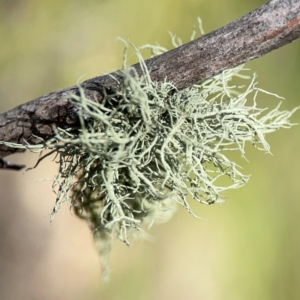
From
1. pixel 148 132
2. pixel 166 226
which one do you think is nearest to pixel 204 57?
pixel 148 132

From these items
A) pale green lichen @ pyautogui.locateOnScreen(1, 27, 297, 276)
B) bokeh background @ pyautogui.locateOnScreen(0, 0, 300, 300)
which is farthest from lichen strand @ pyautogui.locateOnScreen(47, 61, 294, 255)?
bokeh background @ pyautogui.locateOnScreen(0, 0, 300, 300)

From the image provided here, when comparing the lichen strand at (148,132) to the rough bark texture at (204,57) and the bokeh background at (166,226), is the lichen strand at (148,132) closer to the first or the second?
the rough bark texture at (204,57)

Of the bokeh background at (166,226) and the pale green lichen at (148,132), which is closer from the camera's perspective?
the pale green lichen at (148,132)

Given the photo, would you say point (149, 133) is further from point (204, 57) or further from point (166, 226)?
point (166, 226)

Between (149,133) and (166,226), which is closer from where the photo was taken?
(149,133)

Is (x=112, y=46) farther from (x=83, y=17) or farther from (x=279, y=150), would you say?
(x=279, y=150)

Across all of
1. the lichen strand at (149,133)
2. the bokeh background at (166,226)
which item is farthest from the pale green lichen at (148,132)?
the bokeh background at (166,226)
